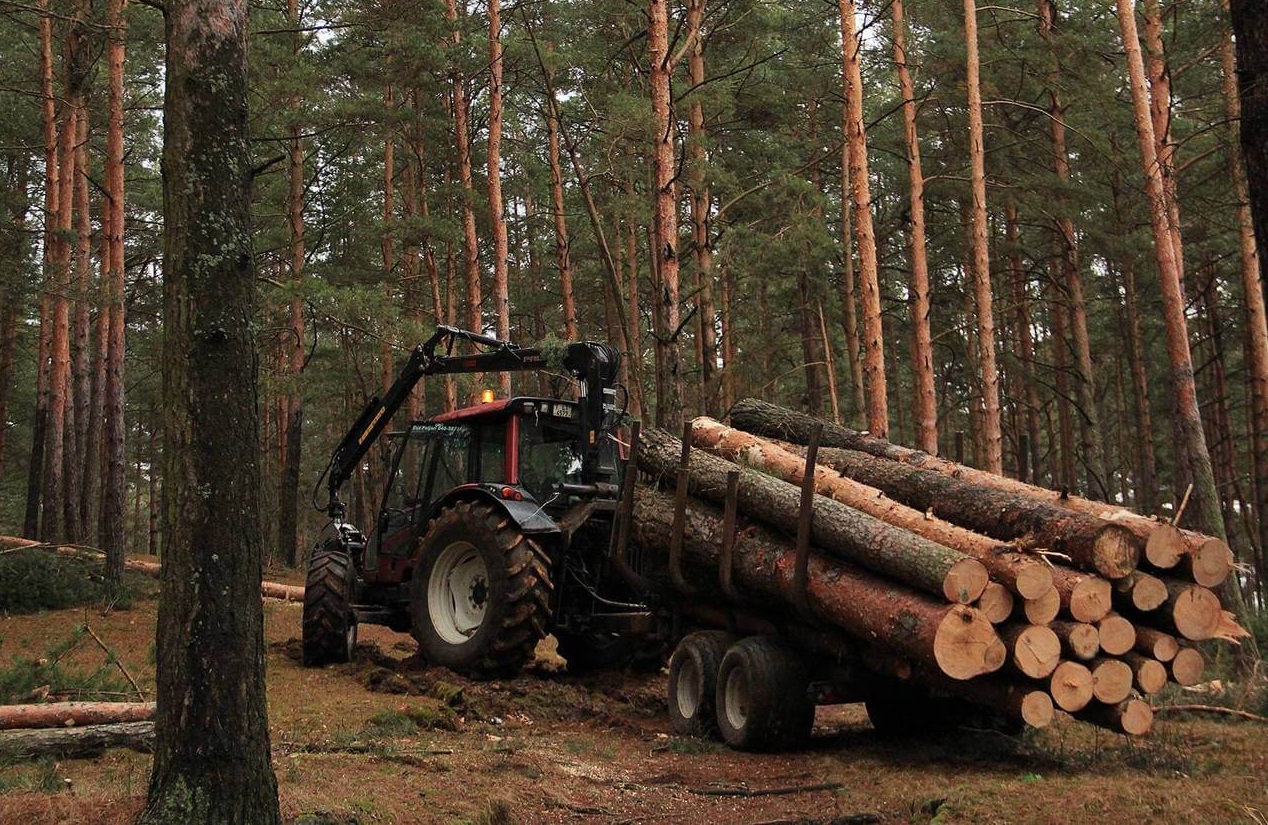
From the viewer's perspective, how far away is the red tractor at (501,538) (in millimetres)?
8883

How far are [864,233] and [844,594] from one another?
884cm

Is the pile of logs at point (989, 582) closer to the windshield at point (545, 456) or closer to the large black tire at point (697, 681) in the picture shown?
the large black tire at point (697, 681)

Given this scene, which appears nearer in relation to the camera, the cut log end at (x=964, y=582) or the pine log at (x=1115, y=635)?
the cut log end at (x=964, y=582)

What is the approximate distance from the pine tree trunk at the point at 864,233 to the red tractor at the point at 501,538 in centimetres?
583

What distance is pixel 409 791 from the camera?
5.27 meters

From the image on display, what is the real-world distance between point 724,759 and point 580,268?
76.8ft

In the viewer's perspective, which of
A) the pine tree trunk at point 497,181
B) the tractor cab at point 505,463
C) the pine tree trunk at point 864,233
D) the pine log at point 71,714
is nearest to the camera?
the pine log at point 71,714

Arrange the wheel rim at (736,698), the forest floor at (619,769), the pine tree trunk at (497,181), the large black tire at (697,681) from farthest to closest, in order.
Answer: the pine tree trunk at (497,181), the large black tire at (697,681), the wheel rim at (736,698), the forest floor at (619,769)

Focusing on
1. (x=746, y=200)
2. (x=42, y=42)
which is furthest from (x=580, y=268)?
(x=42, y=42)

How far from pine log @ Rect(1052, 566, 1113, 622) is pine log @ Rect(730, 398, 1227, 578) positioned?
6.0 inches

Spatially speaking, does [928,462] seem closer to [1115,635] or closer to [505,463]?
[1115,635]

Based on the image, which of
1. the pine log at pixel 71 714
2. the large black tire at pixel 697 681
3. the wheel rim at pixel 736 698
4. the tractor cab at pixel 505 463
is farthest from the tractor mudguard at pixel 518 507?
the pine log at pixel 71 714

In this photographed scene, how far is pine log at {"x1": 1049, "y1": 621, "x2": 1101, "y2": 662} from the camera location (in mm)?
6055

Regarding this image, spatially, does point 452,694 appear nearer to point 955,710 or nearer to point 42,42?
point 955,710
